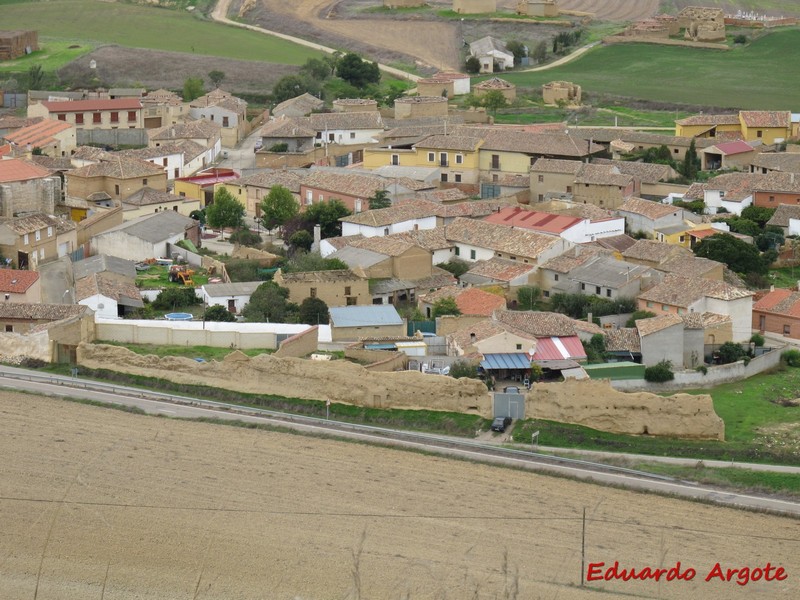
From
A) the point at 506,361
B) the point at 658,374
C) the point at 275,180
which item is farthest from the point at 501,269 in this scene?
the point at 275,180

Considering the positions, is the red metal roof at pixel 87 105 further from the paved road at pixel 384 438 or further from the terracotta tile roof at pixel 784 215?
the paved road at pixel 384 438

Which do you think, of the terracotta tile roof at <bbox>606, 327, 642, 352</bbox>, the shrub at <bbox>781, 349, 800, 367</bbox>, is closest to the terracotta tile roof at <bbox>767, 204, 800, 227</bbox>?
the shrub at <bbox>781, 349, 800, 367</bbox>

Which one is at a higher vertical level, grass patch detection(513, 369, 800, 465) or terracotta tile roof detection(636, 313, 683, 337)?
terracotta tile roof detection(636, 313, 683, 337)

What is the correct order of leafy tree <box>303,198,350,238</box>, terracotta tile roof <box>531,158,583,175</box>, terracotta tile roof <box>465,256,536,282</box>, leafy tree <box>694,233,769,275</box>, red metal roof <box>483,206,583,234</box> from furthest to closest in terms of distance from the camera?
terracotta tile roof <box>531,158,583,175</box> → leafy tree <box>303,198,350,238</box> → red metal roof <box>483,206,583,234</box> → leafy tree <box>694,233,769,275</box> → terracotta tile roof <box>465,256,536,282</box>

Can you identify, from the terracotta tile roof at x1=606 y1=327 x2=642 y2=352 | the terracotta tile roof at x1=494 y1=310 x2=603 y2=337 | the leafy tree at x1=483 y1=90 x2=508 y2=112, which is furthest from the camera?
the leafy tree at x1=483 y1=90 x2=508 y2=112

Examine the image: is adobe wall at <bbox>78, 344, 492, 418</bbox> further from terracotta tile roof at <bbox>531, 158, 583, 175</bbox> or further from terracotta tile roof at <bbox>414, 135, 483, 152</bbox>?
terracotta tile roof at <bbox>414, 135, 483, 152</bbox>

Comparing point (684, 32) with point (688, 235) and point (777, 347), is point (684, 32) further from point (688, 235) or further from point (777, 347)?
point (777, 347)

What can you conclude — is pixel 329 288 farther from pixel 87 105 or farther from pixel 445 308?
pixel 87 105
